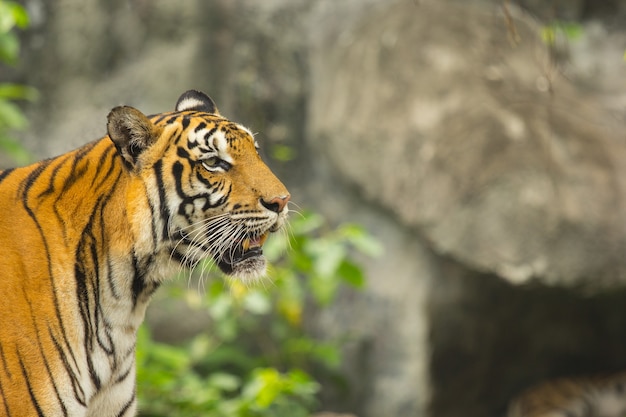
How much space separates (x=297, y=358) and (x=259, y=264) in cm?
363

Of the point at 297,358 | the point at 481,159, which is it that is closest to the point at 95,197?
the point at 481,159

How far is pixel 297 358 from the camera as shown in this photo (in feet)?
21.7

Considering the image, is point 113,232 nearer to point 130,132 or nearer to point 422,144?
point 130,132

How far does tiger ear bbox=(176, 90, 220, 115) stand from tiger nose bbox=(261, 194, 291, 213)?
508mm

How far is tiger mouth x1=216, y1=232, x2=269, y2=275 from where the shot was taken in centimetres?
308

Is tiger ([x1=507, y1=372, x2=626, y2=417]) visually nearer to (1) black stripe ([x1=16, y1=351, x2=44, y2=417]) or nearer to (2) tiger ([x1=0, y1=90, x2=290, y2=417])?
(2) tiger ([x1=0, y1=90, x2=290, y2=417])

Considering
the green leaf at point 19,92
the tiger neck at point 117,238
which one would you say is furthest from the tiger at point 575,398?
the tiger neck at point 117,238

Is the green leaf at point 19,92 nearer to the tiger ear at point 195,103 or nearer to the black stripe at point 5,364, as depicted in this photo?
the tiger ear at point 195,103

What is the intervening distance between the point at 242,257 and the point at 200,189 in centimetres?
29

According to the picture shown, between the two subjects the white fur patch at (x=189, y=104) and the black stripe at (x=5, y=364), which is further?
the white fur patch at (x=189, y=104)

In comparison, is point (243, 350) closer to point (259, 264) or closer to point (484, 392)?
point (484, 392)

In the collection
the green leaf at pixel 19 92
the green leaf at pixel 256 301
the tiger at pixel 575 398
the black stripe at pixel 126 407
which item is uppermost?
the green leaf at pixel 19 92

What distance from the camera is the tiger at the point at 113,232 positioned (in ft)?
9.37

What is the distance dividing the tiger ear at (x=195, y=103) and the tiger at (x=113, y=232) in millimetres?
213
